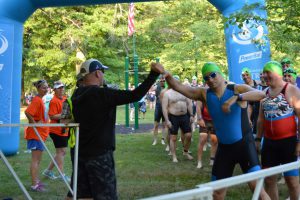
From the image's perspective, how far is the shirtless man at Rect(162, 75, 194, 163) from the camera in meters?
9.67

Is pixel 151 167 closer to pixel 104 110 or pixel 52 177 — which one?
pixel 52 177

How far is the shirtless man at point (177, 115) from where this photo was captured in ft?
31.7

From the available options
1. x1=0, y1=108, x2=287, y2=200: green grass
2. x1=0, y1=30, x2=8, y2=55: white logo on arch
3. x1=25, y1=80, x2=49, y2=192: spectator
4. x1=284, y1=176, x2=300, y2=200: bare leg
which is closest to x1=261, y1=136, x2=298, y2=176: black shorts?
x1=284, y1=176, x2=300, y2=200: bare leg

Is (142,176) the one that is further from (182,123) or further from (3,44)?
(3,44)

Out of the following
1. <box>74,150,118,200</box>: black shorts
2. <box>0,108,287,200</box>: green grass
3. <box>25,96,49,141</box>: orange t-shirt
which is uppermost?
<box>25,96,49,141</box>: orange t-shirt

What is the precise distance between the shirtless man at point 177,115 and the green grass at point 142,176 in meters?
0.46

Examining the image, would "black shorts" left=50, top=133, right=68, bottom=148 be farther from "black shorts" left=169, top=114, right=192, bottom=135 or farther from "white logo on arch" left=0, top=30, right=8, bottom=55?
"white logo on arch" left=0, top=30, right=8, bottom=55

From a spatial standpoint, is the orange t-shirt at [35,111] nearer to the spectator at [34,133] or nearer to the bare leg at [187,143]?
the spectator at [34,133]

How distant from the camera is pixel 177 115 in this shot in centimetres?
974

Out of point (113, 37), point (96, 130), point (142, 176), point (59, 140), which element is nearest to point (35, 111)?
point (59, 140)

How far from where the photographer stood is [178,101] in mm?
9828

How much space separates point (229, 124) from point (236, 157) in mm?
342

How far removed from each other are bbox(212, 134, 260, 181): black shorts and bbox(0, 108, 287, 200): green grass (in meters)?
1.90

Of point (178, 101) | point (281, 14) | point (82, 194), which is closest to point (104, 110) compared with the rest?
point (82, 194)
